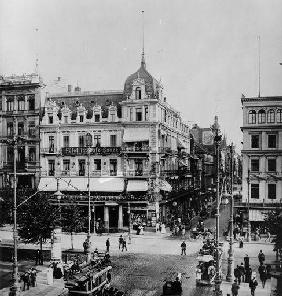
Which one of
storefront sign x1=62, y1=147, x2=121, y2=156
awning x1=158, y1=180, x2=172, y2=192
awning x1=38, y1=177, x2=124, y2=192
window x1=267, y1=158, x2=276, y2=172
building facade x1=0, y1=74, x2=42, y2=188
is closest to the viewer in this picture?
window x1=267, y1=158, x2=276, y2=172

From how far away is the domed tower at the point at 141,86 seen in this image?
163 ft

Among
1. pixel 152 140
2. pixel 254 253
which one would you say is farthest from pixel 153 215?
A: pixel 254 253

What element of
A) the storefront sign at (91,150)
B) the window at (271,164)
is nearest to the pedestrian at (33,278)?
the storefront sign at (91,150)

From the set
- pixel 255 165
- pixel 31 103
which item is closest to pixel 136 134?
pixel 255 165

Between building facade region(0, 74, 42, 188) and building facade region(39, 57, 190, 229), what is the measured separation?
1.25 metres

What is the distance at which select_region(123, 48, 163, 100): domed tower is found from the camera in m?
49.6

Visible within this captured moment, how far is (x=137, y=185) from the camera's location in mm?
48875

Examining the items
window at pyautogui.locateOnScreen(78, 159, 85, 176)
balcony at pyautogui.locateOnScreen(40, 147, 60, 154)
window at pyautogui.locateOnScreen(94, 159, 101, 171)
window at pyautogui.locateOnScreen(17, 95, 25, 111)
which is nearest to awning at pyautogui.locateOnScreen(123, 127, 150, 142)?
window at pyautogui.locateOnScreen(94, 159, 101, 171)

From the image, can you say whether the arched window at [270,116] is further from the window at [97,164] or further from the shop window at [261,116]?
the window at [97,164]

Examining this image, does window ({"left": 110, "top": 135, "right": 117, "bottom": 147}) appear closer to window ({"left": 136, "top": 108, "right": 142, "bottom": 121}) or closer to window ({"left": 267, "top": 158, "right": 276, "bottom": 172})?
window ({"left": 136, "top": 108, "right": 142, "bottom": 121})

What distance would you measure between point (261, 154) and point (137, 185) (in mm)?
13885

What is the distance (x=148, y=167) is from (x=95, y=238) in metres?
10.9

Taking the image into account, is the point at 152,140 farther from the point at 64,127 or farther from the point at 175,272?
the point at 175,272

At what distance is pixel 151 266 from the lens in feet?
101
